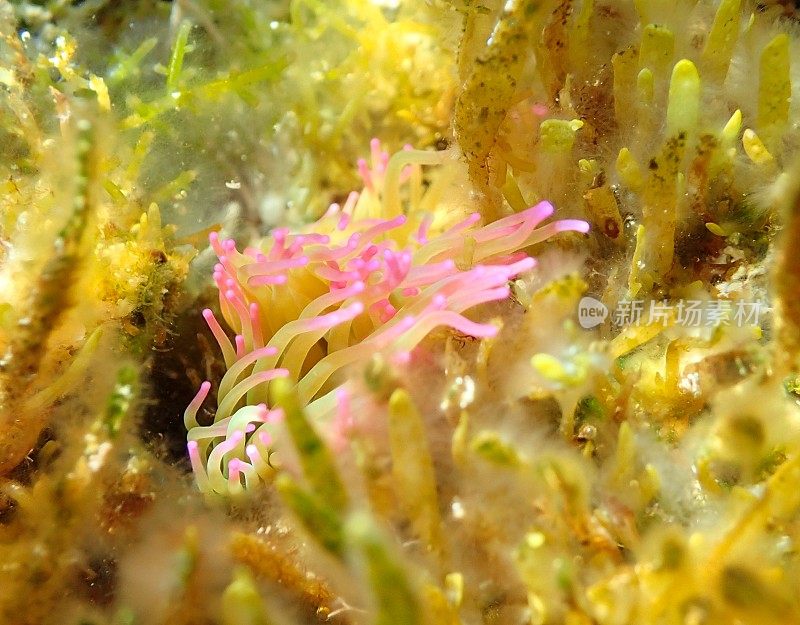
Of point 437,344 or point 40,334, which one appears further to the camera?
point 437,344

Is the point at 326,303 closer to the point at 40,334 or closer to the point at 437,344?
the point at 437,344

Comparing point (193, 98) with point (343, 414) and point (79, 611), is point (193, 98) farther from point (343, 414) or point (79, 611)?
point (79, 611)

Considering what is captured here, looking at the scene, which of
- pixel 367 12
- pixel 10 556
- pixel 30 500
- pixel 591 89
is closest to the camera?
pixel 10 556

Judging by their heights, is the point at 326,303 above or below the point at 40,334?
below

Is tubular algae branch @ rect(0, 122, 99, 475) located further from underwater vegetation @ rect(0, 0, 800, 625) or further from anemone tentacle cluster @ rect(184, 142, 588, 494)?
anemone tentacle cluster @ rect(184, 142, 588, 494)

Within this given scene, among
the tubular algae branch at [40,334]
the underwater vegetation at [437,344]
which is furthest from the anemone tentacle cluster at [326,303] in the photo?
the tubular algae branch at [40,334]

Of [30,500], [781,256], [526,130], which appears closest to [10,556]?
[30,500]

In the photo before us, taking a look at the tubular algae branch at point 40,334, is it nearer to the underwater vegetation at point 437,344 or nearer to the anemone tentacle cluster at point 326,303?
the underwater vegetation at point 437,344

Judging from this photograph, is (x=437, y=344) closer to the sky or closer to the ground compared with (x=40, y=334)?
closer to the ground

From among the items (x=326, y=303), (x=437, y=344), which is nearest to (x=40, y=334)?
(x=326, y=303)
